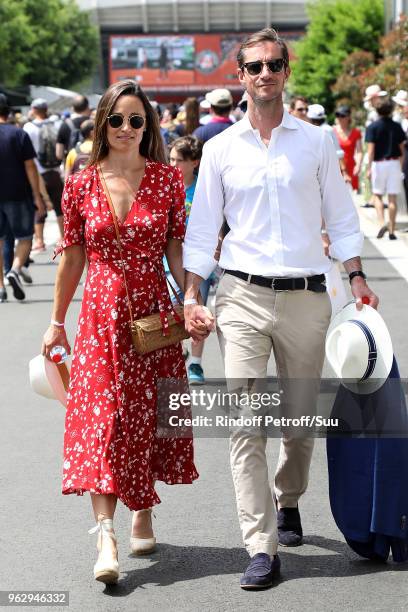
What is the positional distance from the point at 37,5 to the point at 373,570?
85.6 m

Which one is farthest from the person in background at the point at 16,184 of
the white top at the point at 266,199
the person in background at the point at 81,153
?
the white top at the point at 266,199

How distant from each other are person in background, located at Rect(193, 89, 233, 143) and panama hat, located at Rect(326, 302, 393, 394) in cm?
606

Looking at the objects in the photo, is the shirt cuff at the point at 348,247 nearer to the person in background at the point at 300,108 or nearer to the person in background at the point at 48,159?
the person in background at the point at 300,108

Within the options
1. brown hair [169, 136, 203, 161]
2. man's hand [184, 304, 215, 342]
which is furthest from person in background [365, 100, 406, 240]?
man's hand [184, 304, 215, 342]

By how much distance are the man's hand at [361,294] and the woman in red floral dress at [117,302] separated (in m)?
0.65

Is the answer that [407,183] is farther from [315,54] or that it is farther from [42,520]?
[315,54]

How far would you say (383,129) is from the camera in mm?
17516

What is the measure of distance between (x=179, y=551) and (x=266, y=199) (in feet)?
4.67

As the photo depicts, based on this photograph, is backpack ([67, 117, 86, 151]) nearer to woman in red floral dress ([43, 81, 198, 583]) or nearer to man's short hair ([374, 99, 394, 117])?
man's short hair ([374, 99, 394, 117])

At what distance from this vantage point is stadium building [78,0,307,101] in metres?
118

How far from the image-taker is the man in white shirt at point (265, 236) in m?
4.89

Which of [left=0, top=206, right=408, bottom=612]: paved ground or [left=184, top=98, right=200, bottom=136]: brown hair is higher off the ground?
[left=184, top=98, right=200, bottom=136]: brown hair

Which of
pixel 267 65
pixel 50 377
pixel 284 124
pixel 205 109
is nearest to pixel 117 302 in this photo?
pixel 50 377

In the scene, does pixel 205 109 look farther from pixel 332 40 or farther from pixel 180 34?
pixel 180 34
